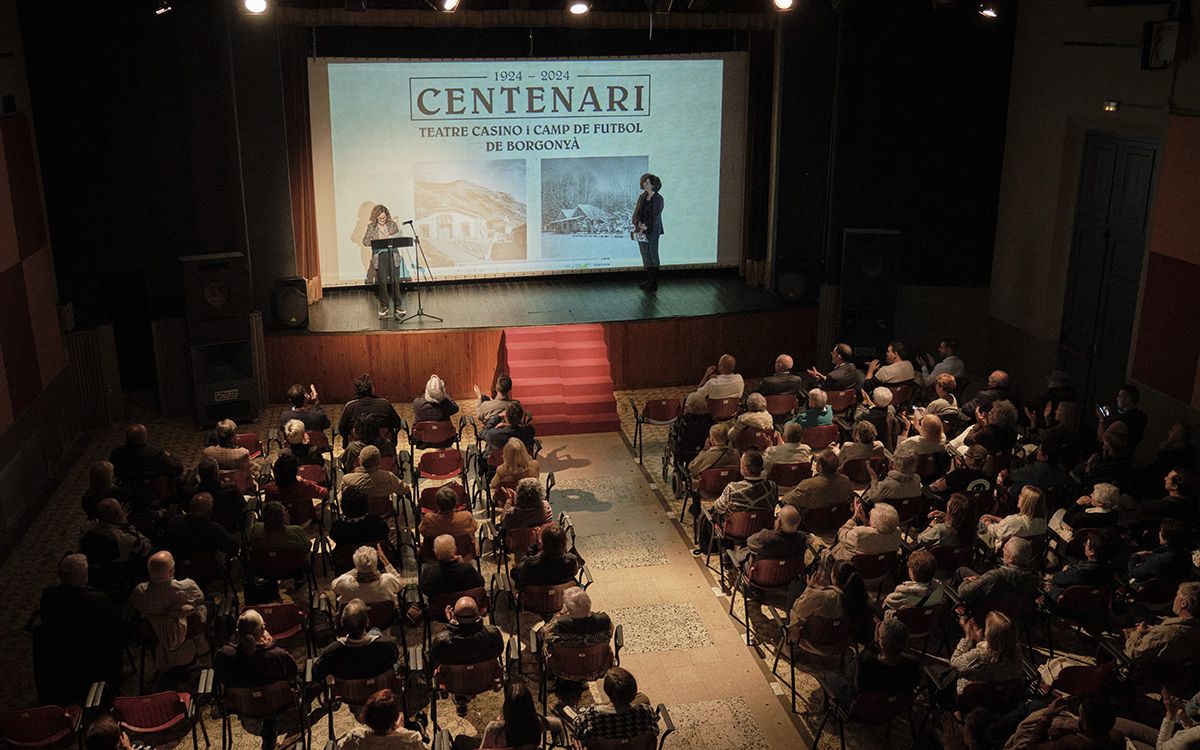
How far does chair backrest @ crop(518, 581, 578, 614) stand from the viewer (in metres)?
7.92

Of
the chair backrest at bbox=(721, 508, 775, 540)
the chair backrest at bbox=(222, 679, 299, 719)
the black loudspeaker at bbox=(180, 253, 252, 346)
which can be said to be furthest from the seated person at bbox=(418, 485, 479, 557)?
the black loudspeaker at bbox=(180, 253, 252, 346)

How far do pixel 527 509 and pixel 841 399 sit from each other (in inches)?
187

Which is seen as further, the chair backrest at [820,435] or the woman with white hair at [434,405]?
the woman with white hair at [434,405]

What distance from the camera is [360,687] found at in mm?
6797

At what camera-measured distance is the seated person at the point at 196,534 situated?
8.27 meters

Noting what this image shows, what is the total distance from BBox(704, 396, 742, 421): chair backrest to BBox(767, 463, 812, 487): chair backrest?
1.95 metres

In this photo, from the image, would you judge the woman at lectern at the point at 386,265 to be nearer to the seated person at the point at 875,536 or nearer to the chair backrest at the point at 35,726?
the seated person at the point at 875,536

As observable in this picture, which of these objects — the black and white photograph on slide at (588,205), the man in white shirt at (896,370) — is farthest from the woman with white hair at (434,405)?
the black and white photograph on slide at (588,205)

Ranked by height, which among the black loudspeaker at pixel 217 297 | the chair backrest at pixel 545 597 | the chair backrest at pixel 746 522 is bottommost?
the chair backrest at pixel 545 597

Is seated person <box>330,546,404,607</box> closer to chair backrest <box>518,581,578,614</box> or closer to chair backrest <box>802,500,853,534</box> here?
chair backrest <box>518,581,578,614</box>

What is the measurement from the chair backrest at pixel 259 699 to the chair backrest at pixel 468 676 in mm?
933

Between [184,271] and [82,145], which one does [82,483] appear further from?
[82,145]

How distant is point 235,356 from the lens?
13273mm

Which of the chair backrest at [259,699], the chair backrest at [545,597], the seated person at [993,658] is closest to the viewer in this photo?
the seated person at [993,658]
